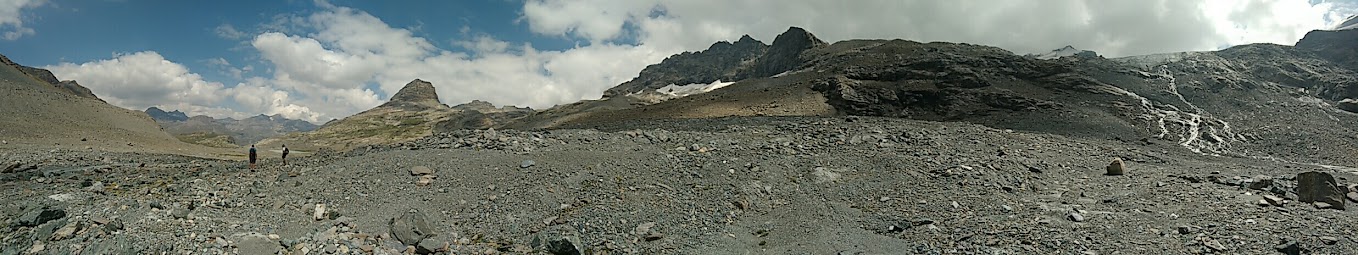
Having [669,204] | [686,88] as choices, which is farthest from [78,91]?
[686,88]

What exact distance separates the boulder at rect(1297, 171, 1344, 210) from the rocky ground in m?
0.04

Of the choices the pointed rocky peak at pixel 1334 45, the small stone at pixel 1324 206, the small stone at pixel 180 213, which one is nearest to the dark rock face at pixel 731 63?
the pointed rocky peak at pixel 1334 45

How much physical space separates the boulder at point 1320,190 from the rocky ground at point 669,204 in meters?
0.04

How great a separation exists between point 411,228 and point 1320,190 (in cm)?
1917

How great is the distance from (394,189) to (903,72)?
4838 centimetres

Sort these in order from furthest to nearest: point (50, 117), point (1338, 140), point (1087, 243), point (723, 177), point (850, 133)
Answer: point (50, 117) → point (1338, 140) → point (850, 133) → point (723, 177) → point (1087, 243)

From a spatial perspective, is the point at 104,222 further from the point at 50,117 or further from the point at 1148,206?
the point at 50,117

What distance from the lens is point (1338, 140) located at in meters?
31.8

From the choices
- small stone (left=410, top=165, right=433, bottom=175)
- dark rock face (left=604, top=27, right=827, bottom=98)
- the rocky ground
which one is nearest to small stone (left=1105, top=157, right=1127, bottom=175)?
the rocky ground

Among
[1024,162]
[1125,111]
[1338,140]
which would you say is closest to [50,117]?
[1024,162]

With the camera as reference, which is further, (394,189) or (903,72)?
(903,72)

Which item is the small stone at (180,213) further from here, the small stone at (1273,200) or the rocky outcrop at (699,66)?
the rocky outcrop at (699,66)

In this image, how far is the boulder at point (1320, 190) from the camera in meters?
12.2

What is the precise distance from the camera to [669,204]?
13625mm
